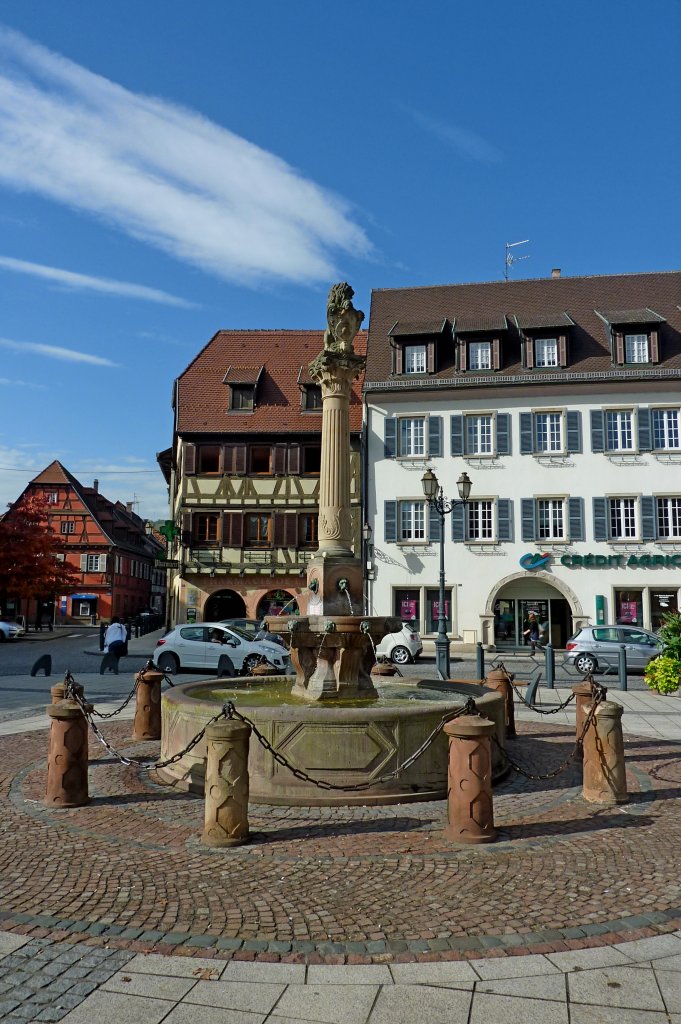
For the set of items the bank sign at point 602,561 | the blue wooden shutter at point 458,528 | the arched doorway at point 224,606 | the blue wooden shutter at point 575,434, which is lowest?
the arched doorway at point 224,606

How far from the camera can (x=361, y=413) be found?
39.8 meters

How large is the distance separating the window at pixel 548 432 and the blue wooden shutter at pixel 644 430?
313cm

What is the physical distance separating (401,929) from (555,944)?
Result: 0.92 meters

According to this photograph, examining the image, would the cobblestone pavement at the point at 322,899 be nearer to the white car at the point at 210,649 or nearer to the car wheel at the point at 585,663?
the white car at the point at 210,649

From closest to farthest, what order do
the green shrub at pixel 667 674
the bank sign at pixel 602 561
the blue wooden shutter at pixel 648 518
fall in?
1. the green shrub at pixel 667 674
2. the bank sign at pixel 602 561
3. the blue wooden shutter at pixel 648 518

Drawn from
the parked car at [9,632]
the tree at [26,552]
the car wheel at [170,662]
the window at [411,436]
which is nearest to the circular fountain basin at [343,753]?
the car wheel at [170,662]

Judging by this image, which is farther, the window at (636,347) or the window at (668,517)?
the window at (636,347)

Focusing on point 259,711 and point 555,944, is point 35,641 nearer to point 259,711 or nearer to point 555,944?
point 259,711

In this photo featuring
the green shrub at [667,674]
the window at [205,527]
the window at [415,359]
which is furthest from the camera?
the window at [205,527]

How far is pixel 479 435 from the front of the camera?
1357 inches

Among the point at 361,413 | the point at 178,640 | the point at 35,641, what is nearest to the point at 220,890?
the point at 178,640

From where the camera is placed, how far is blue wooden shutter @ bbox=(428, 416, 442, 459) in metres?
34.4

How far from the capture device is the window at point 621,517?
33.1 m

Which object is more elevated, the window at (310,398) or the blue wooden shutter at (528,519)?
the window at (310,398)
